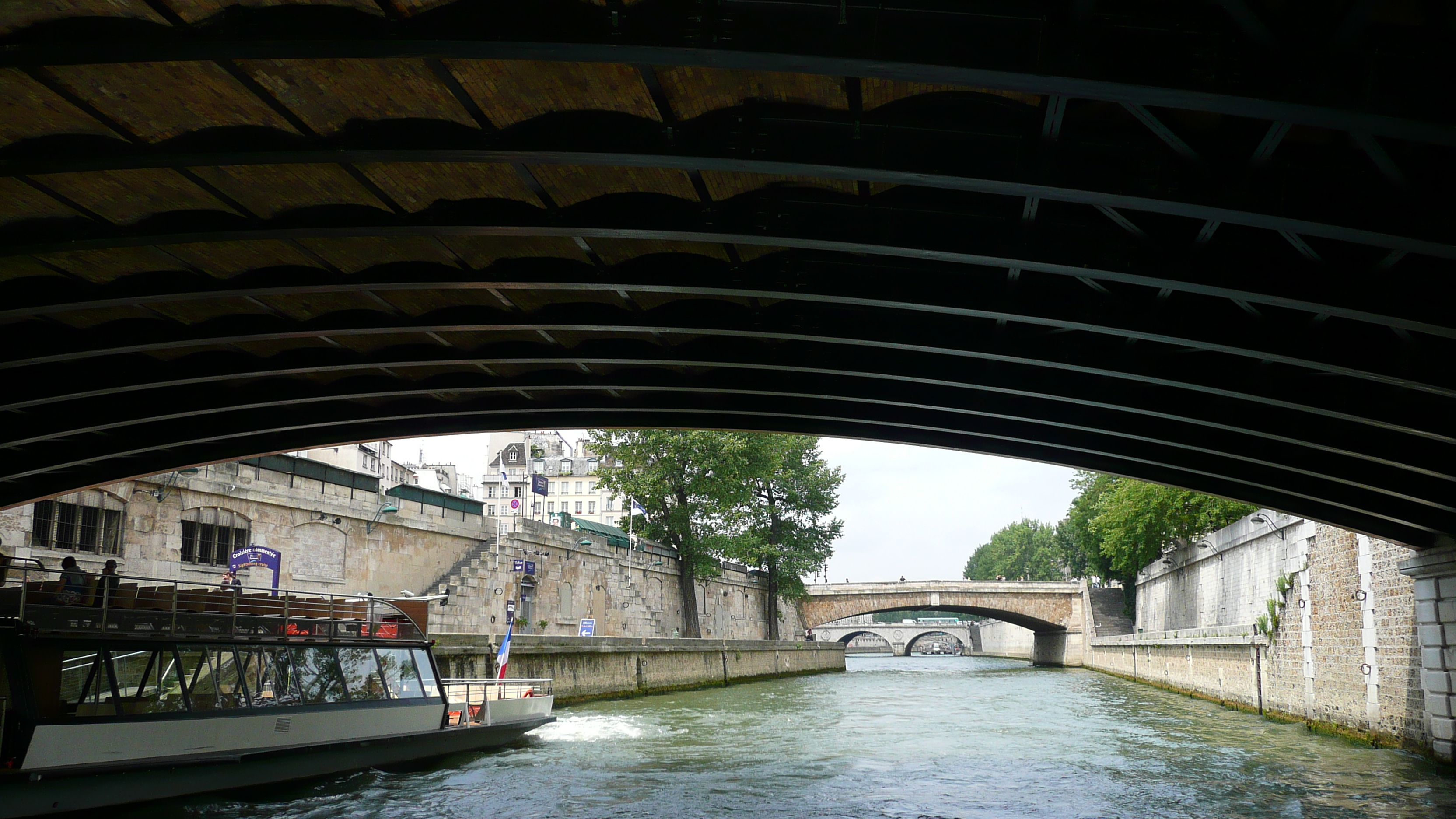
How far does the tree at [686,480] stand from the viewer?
A: 45.6 m

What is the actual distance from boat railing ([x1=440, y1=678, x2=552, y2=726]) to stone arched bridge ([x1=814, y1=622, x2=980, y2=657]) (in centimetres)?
8273

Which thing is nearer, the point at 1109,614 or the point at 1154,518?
the point at 1154,518

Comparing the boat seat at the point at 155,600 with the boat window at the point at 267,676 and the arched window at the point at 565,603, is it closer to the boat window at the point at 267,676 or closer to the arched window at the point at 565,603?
the boat window at the point at 267,676

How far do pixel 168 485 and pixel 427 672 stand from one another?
10.4 meters

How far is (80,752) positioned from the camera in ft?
40.1

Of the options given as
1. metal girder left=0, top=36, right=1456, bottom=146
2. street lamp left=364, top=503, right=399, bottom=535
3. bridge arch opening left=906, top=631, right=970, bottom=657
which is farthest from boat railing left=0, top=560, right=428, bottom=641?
bridge arch opening left=906, top=631, right=970, bottom=657

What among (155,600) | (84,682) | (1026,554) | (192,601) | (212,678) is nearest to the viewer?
(84,682)

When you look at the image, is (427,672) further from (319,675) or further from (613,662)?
(613,662)

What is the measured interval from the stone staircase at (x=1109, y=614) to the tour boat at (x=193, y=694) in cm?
5010

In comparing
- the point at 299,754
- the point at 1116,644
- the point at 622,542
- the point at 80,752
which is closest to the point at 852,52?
the point at 80,752

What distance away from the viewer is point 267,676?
→ 15.5m

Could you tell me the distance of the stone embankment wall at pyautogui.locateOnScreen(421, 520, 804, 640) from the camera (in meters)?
35.5

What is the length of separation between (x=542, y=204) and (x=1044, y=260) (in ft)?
15.1

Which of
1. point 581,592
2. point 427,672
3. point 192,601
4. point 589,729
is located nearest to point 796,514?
point 581,592
